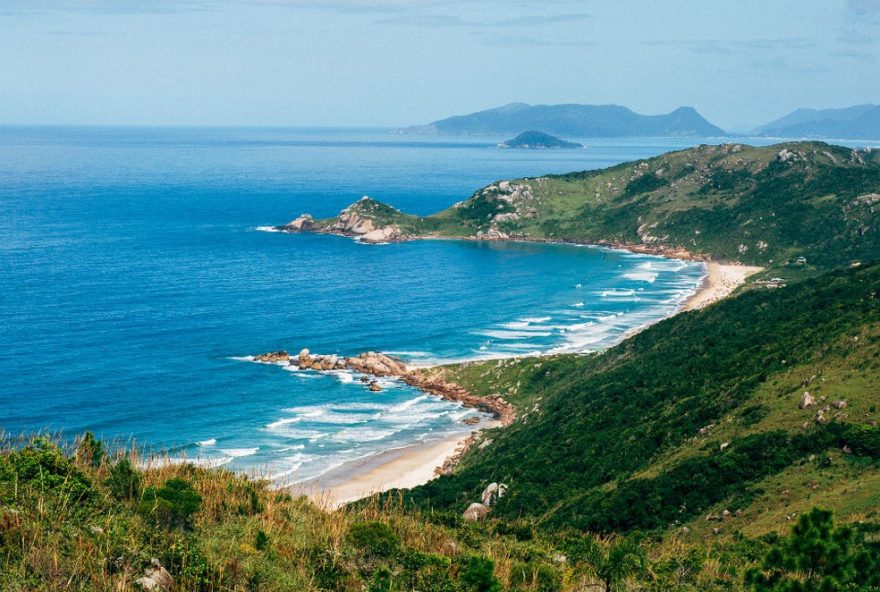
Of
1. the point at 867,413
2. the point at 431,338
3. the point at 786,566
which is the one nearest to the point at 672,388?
the point at 867,413

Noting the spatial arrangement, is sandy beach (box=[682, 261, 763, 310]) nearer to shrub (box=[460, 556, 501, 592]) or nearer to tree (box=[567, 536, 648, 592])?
tree (box=[567, 536, 648, 592])

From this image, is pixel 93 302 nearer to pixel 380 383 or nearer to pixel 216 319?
pixel 216 319

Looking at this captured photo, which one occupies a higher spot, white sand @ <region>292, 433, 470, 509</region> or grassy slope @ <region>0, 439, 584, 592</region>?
grassy slope @ <region>0, 439, 584, 592</region>

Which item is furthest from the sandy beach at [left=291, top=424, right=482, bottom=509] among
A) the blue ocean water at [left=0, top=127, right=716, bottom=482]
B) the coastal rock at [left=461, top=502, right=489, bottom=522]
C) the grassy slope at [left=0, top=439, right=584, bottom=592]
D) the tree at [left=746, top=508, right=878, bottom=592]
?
the tree at [left=746, top=508, right=878, bottom=592]

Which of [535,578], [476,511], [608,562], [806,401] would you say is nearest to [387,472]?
[476,511]

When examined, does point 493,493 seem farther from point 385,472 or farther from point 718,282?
point 718,282

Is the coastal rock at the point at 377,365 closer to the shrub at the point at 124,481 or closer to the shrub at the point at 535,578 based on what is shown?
the shrub at the point at 124,481
